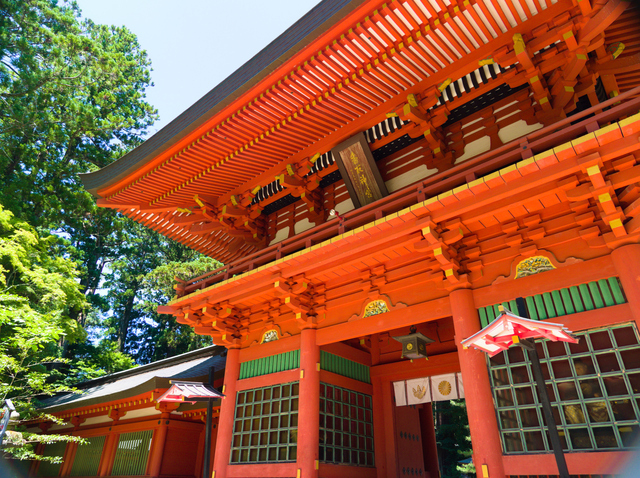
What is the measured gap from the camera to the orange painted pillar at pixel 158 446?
1138 centimetres

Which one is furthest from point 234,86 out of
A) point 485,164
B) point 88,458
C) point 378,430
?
point 88,458

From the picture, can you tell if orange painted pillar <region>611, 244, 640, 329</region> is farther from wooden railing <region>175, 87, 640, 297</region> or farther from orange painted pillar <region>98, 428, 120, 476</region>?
orange painted pillar <region>98, 428, 120, 476</region>

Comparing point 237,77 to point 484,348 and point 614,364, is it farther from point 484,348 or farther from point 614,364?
point 614,364

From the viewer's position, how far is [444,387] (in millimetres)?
9039

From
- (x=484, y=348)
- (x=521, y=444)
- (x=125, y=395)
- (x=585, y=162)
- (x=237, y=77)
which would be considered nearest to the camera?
(x=484, y=348)

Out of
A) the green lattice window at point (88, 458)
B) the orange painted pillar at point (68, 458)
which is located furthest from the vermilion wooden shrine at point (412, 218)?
the orange painted pillar at point (68, 458)

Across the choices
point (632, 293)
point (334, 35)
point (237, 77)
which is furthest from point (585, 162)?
point (237, 77)

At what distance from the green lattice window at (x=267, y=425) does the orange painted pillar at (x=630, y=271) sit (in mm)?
5655

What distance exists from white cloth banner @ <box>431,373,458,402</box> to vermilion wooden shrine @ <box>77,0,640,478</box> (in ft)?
0.25

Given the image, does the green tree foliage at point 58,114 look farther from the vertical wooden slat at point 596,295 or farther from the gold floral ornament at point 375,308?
the vertical wooden slat at point 596,295

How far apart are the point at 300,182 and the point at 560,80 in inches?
195

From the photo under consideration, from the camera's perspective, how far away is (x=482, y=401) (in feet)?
18.5

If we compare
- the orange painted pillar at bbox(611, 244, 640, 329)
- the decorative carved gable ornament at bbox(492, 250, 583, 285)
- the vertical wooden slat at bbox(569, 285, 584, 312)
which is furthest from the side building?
the orange painted pillar at bbox(611, 244, 640, 329)

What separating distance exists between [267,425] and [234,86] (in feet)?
21.7
